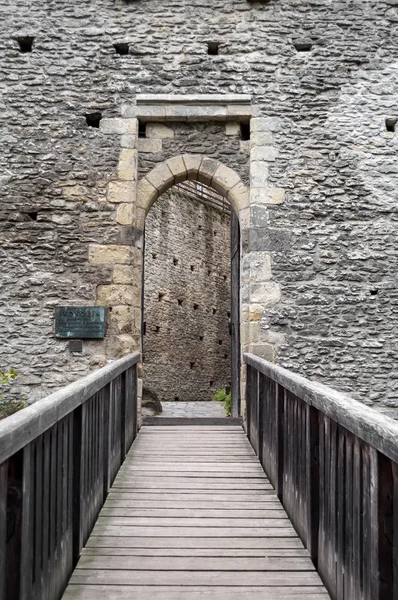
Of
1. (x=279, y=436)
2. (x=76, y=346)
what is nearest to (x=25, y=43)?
(x=76, y=346)

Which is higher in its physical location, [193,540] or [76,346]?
[76,346]

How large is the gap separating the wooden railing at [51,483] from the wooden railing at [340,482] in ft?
3.58

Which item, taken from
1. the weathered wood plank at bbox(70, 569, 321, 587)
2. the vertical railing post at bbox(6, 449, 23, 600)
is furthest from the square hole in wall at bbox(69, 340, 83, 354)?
the vertical railing post at bbox(6, 449, 23, 600)

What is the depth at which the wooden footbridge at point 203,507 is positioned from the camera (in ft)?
5.46

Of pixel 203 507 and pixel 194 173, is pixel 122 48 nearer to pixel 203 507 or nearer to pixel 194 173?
pixel 194 173

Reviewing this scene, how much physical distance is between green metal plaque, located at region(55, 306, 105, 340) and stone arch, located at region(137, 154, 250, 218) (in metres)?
1.34

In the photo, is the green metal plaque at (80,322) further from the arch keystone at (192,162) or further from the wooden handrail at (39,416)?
the wooden handrail at (39,416)

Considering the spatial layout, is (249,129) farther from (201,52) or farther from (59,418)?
(59,418)

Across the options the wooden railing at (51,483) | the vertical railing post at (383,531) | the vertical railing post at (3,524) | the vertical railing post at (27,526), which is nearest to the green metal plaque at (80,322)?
the wooden railing at (51,483)

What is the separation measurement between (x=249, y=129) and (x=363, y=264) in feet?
6.61

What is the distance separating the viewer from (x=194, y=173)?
20.1 feet

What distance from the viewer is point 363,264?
19.4 feet

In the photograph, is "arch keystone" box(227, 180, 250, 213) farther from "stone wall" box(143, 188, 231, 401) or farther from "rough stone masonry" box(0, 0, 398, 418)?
"stone wall" box(143, 188, 231, 401)

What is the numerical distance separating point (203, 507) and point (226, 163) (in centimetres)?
399
